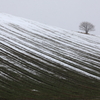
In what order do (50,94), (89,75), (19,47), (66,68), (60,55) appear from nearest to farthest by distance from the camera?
(50,94) → (89,75) → (66,68) → (60,55) → (19,47)

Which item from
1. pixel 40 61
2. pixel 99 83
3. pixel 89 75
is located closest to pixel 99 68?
pixel 89 75

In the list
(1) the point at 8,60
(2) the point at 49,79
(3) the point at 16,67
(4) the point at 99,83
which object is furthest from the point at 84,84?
(1) the point at 8,60

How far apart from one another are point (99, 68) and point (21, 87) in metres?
11.4

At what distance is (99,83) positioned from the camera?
666 inches

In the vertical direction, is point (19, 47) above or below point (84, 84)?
above

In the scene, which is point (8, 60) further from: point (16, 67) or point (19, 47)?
point (19, 47)

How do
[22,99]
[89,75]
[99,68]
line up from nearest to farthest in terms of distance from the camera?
[22,99], [89,75], [99,68]

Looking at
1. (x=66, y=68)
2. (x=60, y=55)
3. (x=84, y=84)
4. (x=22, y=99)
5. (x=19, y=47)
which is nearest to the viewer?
(x=22, y=99)

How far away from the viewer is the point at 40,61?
73.0ft

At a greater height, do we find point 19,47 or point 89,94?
point 19,47

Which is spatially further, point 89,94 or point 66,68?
point 66,68

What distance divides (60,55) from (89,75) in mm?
8113

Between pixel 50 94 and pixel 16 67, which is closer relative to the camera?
pixel 50 94

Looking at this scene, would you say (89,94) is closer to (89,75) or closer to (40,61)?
(89,75)
